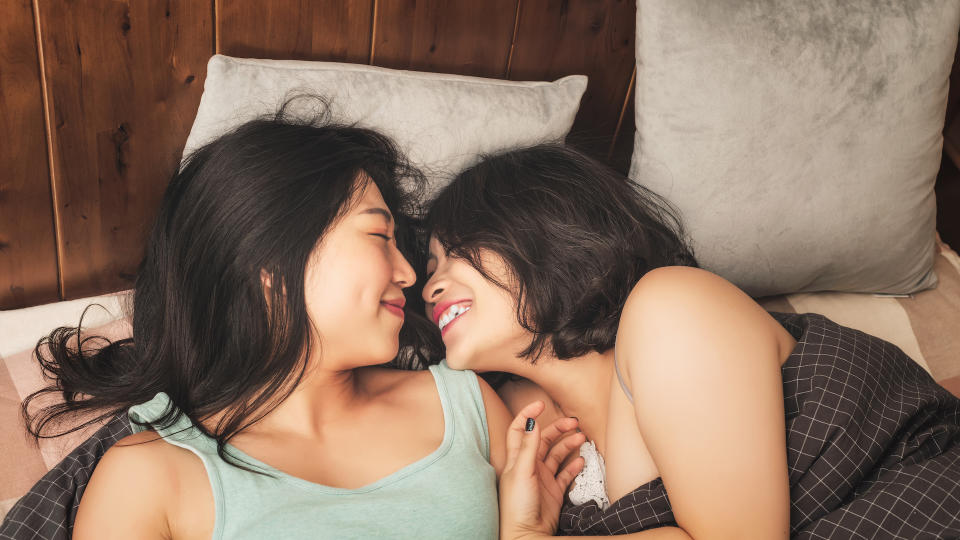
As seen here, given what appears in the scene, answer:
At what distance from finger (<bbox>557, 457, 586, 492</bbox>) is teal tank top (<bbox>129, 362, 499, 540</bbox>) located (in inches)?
5.3

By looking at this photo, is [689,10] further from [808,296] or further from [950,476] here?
[950,476]

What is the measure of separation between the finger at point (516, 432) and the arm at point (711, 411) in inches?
7.6

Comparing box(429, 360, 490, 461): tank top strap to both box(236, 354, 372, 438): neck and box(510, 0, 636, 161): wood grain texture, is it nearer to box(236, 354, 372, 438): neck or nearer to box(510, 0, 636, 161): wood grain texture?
box(236, 354, 372, 438): neck

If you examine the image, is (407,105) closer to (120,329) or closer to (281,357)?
(281,357)

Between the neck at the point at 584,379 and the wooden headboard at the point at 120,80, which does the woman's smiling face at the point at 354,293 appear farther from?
the wooden headboard at the point at 120,80

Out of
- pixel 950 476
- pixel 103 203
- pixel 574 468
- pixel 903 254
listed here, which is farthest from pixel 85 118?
pixel 903 254

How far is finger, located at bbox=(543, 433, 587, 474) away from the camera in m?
1.26

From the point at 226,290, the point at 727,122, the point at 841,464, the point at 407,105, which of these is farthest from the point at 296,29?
the point at 841,464

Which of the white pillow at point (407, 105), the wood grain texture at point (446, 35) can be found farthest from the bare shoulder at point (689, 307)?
the wood grain texture at point (446, 35)

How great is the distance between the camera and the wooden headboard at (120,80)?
48.0 inches

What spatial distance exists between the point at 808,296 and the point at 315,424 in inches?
42.9

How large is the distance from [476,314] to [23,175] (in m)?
0.79

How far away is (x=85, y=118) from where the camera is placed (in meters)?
1.27

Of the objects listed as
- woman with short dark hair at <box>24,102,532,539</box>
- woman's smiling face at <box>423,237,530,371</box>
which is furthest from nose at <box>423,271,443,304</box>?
woman with short dark hair at <box>24,102,532,539</box>
